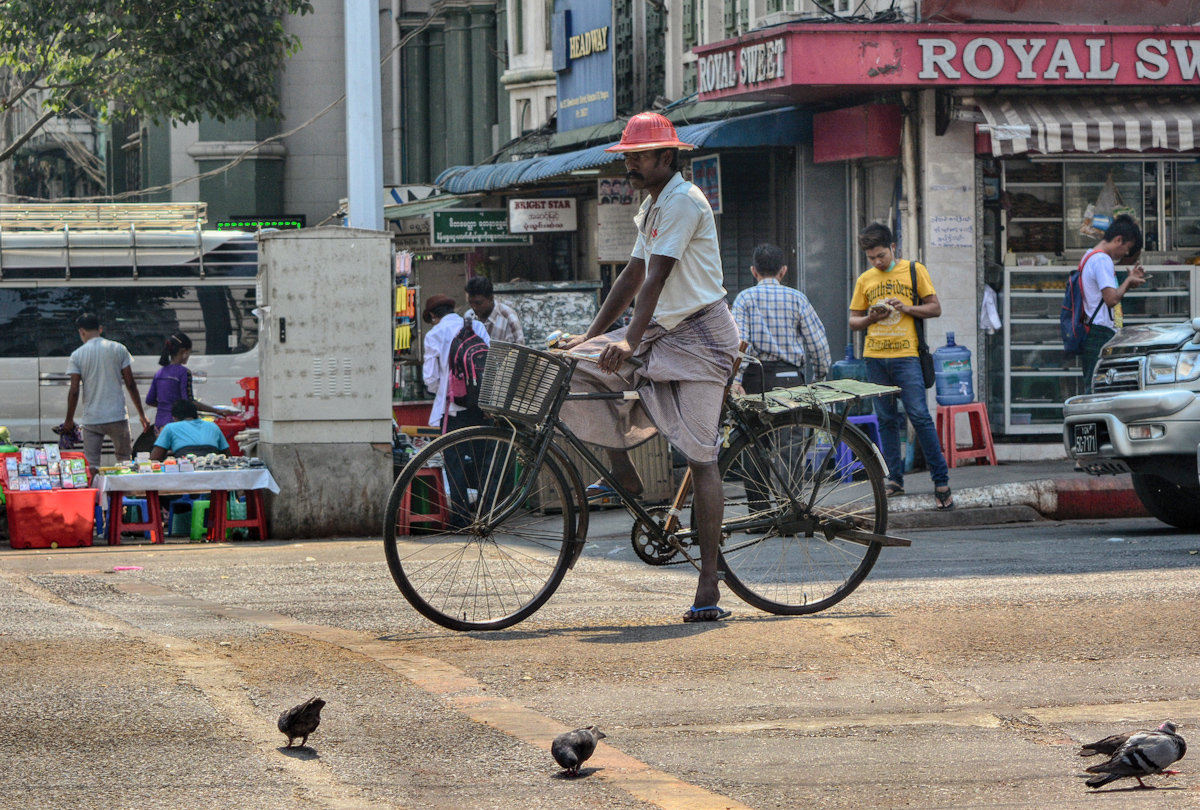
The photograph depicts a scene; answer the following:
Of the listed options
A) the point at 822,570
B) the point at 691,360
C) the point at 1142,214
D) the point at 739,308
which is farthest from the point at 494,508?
the point at 1142,214

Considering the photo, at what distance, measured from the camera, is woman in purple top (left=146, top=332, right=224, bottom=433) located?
1352cm

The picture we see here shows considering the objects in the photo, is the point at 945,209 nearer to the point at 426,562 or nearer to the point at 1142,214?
the point at 1142,214

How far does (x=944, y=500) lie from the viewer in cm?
1088

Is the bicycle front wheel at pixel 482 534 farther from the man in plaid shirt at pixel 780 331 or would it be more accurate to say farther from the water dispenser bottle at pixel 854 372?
the water dispenser bottle at pixel 854 372

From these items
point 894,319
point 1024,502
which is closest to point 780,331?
point 894,319

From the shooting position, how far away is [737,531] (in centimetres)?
641

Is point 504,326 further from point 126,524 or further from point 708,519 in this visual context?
point 708,519

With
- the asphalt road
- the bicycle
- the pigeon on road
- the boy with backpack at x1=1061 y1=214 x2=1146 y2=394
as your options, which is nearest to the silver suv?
the boy with backpack at x1=1061 y1=214 x2=1146 y2=394

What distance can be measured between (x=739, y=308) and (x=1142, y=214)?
19.0 ft

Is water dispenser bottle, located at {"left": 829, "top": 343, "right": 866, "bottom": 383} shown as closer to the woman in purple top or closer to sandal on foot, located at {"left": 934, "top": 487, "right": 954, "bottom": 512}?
sandal on foot, located at {"left": 934, "top": 487, "right": 954, "bottom": 512}

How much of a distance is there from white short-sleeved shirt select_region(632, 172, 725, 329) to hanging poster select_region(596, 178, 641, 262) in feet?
42.5

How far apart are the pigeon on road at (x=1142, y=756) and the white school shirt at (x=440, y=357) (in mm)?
8150

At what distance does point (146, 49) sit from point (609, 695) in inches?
722

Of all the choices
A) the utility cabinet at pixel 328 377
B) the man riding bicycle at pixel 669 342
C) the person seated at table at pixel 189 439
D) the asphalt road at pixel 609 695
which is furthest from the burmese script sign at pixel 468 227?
the man riding bicycle at pixel 669 342
